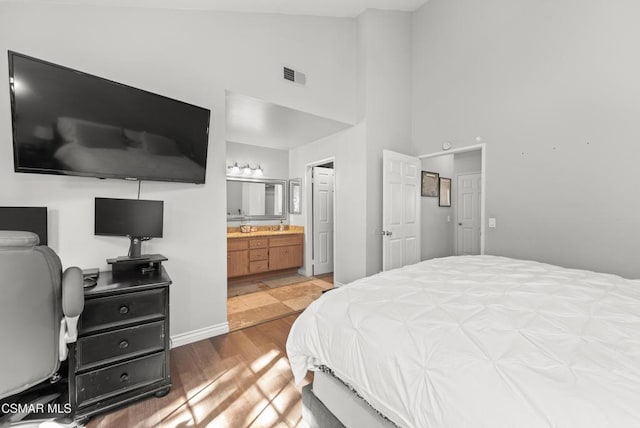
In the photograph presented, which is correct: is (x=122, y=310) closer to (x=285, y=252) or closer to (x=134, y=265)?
(x=134, y=265)

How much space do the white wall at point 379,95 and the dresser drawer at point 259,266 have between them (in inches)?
69.7

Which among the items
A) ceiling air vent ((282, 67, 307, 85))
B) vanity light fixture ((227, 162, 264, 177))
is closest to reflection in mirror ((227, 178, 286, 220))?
vanity light fixture ((227, 162, 264, 177))

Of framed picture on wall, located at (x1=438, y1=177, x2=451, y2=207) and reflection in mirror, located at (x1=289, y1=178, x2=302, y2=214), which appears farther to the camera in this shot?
reflection in mirror, located at (x1=289, y1=178, x2=302, y2=214)

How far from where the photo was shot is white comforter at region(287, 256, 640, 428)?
0.66 m

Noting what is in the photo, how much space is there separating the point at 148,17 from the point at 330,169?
3447 millimetres

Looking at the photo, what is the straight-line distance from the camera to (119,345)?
A: 5.31 feet

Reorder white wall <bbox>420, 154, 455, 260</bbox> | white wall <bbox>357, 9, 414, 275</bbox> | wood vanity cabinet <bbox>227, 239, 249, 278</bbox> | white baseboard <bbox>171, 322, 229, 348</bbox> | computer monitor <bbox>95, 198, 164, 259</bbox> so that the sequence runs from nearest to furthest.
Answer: computer monitor <bbox>95, 198, 164, 259</bbox> → white baseboard <bbox>171, 322, 229, 348</bbox> → white wall <bbox>357, 9, 414, 275</bbox> → wood vanity cabinet <bbox>227, 239, 249, 278</bbox> → white wall <bbox>420, 154, 455, 260</bbox>

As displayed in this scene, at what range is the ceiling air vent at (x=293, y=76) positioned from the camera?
2.96 meters

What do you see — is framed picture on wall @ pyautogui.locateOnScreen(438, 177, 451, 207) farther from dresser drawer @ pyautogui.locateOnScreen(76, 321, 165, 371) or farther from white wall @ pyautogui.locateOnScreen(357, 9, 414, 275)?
dresser drawer @ pyautogui.locateOnScreen(76, 321, 165, 371)

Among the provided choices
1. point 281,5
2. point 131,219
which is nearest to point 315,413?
point 131,219

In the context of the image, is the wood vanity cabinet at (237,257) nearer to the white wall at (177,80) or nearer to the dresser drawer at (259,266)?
the dresser drawer at (259,266)

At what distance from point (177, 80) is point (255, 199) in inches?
107

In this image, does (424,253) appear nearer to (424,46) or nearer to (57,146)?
(424,46)

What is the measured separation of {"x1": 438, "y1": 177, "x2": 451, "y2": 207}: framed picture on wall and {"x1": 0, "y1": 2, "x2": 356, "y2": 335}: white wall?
265 cm
